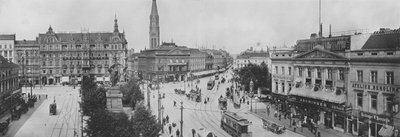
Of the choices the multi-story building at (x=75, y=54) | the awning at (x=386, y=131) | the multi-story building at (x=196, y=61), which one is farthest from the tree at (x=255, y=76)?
the multi-story building at (x=196, y=61)

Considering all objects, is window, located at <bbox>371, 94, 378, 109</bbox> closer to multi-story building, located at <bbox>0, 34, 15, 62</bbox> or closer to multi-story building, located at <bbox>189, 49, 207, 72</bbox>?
multi-story building, located at <bbox>189, 49, 207, 72</bbox>

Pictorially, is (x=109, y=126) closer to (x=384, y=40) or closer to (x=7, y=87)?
(x=384, y=40)

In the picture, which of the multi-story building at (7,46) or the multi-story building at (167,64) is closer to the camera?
the multi-story building at (7,46)

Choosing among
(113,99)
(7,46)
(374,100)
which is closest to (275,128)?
(374,100)

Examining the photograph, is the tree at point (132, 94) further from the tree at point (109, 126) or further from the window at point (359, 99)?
the window at point (359, 99)

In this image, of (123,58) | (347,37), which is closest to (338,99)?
(347,37)

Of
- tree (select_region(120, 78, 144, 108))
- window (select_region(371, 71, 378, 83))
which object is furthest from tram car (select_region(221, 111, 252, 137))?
tree (select_region(120, 78, 144, 108))

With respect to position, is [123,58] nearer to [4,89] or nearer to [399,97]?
[4,89]
